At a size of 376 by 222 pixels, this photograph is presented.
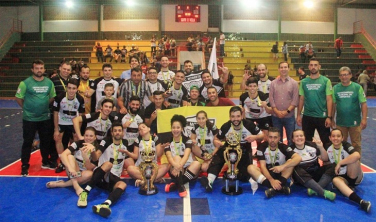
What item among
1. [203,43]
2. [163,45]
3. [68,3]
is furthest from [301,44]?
[68,3]

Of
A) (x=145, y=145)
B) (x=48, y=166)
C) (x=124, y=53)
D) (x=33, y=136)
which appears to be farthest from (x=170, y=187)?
(x=124, y=53)

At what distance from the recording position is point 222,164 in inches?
227

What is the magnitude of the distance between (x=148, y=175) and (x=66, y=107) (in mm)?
2405

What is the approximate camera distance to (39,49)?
90.3 ft

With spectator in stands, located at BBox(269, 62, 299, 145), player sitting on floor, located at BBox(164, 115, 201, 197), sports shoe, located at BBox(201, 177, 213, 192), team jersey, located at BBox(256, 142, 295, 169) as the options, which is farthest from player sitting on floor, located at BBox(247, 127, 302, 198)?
spectator in stands, located at BBox(269, 62, 299, 145)

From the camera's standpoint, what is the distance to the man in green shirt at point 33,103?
614 centimetres

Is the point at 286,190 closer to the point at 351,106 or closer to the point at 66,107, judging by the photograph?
the point at 351,106

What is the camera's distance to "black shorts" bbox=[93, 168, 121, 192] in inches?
208

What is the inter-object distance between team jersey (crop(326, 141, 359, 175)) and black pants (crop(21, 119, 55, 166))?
208 inches

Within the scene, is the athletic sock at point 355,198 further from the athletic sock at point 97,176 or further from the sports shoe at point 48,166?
the sports shoe at point 48,166

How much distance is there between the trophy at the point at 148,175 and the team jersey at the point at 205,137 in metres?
1.13

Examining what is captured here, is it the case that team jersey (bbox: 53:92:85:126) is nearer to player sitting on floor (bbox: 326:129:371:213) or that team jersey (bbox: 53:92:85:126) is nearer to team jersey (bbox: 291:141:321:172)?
team jersey (bbox: 291:141:321:172)

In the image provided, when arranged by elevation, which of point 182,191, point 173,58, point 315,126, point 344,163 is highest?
point 173,58

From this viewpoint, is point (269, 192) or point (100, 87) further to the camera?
point (100, 87)
